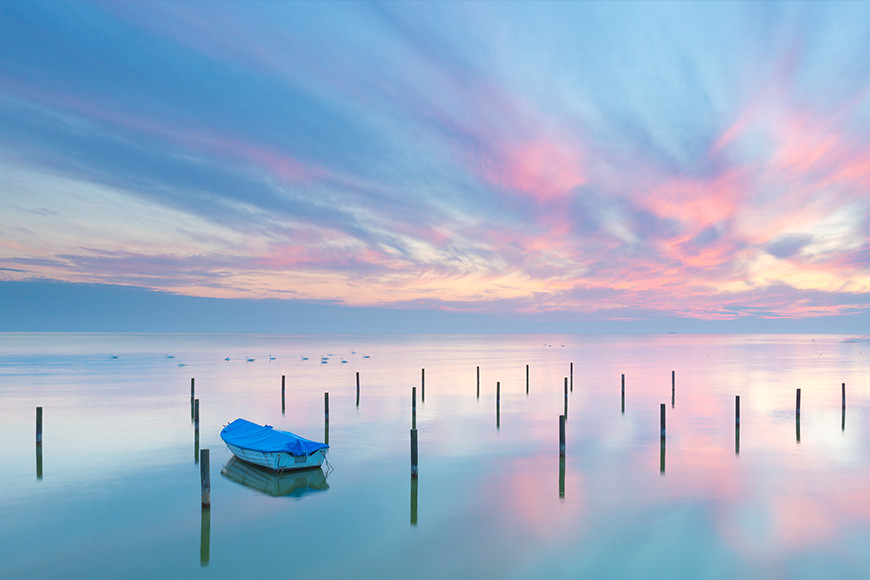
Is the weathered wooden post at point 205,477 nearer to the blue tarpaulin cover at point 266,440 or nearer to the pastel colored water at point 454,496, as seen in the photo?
the pastel colored water at point 454,496

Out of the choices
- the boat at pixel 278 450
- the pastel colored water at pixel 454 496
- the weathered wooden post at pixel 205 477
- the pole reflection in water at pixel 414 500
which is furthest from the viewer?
the boat at pixel 278 450

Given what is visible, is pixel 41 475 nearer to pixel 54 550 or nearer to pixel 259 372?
pixel 54 550

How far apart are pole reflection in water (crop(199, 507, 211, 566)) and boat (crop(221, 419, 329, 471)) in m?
4.65

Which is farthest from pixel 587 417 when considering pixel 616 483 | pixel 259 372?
pixel 259 372

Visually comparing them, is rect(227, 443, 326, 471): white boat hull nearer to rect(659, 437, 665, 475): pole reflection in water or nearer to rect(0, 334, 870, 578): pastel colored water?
rect(0, 334, 870, 578): pastel colored water

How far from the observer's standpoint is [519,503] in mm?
19578

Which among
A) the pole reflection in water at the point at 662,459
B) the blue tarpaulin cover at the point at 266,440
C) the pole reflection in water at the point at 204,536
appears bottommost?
the pole reflection in water at the point at 662,459

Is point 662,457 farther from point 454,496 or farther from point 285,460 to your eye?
point 285,460

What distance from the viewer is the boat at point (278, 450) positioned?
22.4 metres

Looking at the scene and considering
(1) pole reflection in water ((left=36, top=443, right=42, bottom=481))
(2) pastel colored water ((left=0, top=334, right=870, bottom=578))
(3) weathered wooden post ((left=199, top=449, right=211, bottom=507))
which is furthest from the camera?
(1) pole reflection in water ((left=36, top=443, right=42, bottom=481))

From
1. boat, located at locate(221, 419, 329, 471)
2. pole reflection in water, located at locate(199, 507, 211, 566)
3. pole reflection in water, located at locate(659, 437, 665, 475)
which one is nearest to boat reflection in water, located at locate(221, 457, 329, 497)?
boat, located at locate(221, 419, 329, 471)

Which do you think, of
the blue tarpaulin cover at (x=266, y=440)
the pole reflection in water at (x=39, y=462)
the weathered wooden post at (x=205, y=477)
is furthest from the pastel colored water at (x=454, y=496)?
the blue tarpaulin cover at (x=266, y=440)

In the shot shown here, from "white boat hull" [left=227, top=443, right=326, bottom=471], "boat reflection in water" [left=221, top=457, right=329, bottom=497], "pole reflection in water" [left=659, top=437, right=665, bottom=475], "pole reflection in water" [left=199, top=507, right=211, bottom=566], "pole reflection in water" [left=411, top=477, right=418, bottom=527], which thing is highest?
"white boat hull" [left=227, top=443, right=326, bottom=471]

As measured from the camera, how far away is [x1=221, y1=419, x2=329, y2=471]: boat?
2244cm
